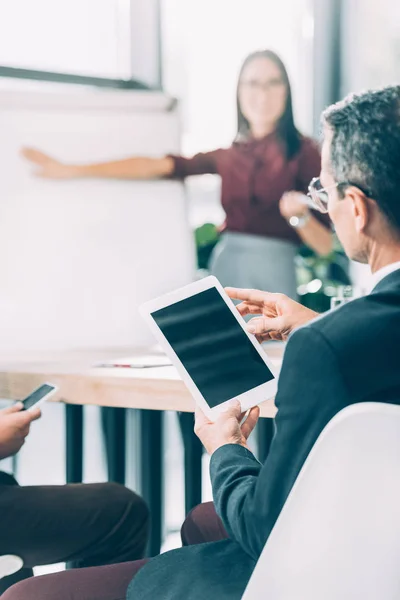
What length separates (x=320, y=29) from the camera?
394 cm

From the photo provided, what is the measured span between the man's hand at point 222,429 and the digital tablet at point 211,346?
0.04 metres

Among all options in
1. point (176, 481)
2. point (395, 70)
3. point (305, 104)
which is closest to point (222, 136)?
point (305, 104)

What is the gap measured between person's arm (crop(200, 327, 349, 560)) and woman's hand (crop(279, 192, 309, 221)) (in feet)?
6.08

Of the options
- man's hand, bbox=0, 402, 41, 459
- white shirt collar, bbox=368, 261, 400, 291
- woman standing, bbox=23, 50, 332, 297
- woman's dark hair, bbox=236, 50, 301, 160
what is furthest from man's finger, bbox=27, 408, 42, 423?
woman's dark hair, bbox=236, 50, 301, 160

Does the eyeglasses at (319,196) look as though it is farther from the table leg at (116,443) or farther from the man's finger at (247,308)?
the table leg at (116,443)

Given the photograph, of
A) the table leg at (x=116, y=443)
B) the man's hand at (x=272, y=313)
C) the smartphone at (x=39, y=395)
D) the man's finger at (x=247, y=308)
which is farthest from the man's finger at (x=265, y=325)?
the table leg at (x=116, y=443)

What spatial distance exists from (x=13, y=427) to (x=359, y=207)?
2.53ft

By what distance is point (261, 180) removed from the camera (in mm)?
2760

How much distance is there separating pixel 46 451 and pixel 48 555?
2118mm

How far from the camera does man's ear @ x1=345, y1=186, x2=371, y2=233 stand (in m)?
0.92

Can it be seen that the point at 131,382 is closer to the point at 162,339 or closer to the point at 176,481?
the point at 162,339

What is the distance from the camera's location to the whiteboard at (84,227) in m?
1.96

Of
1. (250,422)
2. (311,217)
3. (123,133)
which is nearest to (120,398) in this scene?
(250,422)

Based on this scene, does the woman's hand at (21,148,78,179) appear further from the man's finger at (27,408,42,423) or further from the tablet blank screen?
the tablet blank screen
